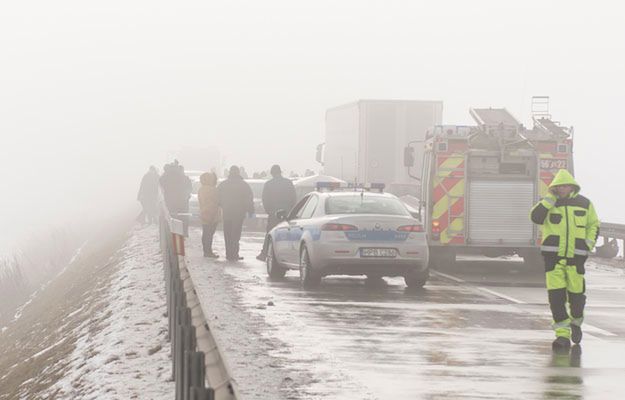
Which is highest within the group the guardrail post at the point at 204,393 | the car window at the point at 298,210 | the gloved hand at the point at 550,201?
the gloved hand at the point at 550,201

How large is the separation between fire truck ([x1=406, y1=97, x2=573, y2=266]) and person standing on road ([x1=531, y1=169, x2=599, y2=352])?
10407 millimetres

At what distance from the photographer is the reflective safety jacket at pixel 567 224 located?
13.1 meters

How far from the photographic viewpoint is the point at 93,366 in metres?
12.4

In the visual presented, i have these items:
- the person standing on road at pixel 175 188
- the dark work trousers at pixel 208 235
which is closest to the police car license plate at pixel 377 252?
the dark work trousers at pixel 208 235

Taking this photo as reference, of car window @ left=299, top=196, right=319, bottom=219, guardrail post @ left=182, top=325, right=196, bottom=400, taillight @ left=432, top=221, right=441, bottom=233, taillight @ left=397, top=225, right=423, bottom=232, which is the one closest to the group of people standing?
taillight @ left=432, top=221, right=441, bottom=233

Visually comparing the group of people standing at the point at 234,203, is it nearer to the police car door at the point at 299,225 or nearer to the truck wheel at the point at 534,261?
the police car door at the point at 299,225

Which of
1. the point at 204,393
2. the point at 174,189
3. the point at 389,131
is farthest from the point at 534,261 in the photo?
the point at 204,393

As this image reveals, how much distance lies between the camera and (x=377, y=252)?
19141mm

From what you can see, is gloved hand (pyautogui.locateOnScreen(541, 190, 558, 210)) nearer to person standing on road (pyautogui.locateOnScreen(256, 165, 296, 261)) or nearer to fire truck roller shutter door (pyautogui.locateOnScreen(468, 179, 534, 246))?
fire truck roller shutter door (pyautogui.locateOnScreen(468, 179, 534, 246))

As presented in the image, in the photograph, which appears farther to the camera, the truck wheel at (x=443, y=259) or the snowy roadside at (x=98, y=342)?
the truck wheel at (x=443, y=259)

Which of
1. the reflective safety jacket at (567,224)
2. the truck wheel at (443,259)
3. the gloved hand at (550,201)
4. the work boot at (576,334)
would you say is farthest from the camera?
the truck wheel at (443,259)

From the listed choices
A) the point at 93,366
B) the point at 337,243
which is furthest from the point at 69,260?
the point at 93,366

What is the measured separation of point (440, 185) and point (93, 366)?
41.1 ft

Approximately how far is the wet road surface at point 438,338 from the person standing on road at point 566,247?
1.11ft
